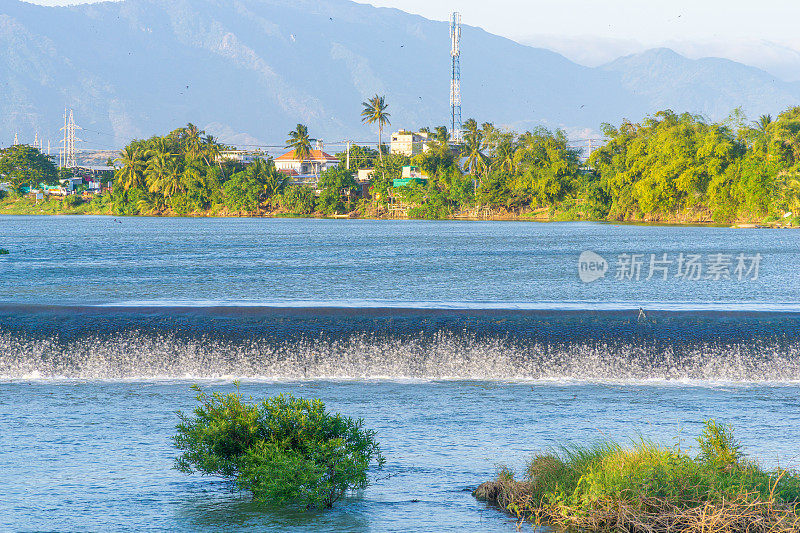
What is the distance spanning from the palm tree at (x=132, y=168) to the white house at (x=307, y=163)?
22.5 m

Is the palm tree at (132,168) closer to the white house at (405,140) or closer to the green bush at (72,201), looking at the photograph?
the green bush at (72,201)

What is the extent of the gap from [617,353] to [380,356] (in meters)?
4.22

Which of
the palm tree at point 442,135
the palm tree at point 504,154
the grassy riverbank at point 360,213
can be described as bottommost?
the grassy riverbank at point 360,213

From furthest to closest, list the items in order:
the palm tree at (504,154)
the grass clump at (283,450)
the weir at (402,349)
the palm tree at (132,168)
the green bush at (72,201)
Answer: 1. the green bush at (72,201)
2. the palm tree at (132,168)
3. the palm tree at (504,154)
4. the weir at (402,349)
5. the grass clump at (283,450)

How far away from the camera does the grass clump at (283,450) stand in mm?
8344

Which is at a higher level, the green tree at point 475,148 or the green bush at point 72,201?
the green tree at point 475,148

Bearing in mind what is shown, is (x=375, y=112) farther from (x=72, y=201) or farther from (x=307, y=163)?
(x=72, y=201)

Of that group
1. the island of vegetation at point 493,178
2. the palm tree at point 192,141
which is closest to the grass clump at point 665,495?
the island of vegetation at point 493,178

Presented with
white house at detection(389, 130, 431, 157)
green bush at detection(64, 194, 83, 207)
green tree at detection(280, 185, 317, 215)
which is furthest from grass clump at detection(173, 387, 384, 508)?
white house at detection(389, 130, 431, 157)

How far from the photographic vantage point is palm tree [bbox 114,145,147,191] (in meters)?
139

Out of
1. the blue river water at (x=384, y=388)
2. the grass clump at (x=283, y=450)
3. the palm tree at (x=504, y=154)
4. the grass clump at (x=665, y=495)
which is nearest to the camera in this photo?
the grass clump at (x=665, y=495)

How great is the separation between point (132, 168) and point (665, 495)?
13948 centimetres

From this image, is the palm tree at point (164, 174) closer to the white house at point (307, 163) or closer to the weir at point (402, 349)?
the white house at point (307, 163)

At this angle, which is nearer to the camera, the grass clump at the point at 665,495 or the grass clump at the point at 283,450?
the grass clump at the point at 665,495
